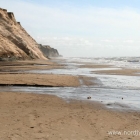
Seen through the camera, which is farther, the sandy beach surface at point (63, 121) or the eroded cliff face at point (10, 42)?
the eroded cliff face at point (10, 42)

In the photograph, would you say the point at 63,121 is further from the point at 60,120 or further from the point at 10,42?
the point at 10,42

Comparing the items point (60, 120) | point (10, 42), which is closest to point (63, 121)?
point (60, 120)

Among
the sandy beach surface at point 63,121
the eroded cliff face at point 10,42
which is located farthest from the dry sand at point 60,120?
the eroded cliff face at point 10,42

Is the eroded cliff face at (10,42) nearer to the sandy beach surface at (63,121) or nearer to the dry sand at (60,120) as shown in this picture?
the sandy beach surface at (63,121)

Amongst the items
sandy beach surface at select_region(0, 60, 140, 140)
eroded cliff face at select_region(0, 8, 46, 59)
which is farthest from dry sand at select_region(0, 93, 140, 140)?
eroded cliff face at select_region(0, 8, 46, 59)

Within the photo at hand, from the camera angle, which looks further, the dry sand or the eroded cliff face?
the eroded cliff face

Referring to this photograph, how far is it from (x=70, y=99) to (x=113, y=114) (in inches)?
122

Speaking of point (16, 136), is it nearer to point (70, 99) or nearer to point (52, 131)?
point (52, 131)

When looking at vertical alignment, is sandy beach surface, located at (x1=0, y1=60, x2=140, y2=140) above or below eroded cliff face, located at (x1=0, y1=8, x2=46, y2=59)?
below

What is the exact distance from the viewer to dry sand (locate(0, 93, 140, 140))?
6266mm

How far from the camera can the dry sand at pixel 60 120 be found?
247 inches

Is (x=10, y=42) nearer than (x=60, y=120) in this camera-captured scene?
No

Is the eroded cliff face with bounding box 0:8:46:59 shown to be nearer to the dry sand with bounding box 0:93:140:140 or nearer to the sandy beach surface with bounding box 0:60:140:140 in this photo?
the sandy beach surface with bounding box 0:60:140:140

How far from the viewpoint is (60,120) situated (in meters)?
7.65
